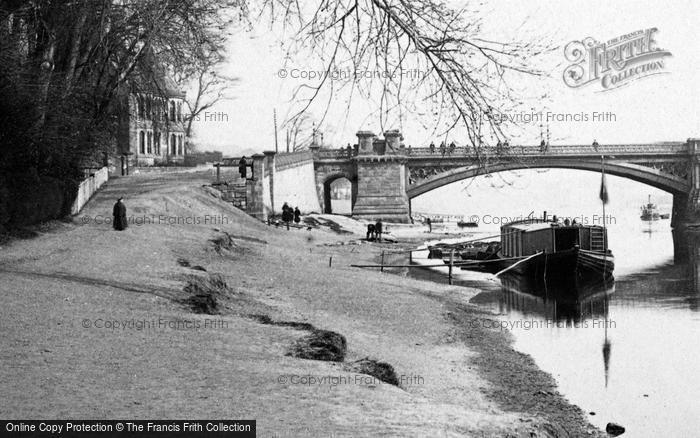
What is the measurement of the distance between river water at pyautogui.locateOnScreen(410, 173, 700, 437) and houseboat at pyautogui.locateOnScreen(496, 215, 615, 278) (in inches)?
52.2

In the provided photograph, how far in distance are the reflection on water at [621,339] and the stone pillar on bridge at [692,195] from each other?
1505 inches

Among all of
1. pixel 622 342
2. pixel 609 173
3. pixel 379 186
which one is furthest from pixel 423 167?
pixel 622 342

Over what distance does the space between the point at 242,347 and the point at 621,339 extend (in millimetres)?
12469

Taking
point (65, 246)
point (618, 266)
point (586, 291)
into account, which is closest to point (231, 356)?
point (65, 246)

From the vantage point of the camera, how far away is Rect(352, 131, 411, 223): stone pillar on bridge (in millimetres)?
74750

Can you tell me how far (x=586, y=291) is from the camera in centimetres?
3369

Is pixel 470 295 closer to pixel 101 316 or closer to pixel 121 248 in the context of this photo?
pixel 121 248

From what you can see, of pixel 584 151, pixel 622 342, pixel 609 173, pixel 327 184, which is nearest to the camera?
pixel 622 342

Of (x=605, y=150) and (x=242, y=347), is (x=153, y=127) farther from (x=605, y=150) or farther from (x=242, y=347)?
(x=605, y=150)

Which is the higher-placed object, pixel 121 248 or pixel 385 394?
pixel 121 248

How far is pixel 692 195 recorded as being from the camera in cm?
7812

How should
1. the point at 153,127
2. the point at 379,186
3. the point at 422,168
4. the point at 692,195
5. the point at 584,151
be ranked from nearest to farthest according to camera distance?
the point at 153,127, the point at 584,151, the point at 379,186, the point at 422,168, the point at 692,195

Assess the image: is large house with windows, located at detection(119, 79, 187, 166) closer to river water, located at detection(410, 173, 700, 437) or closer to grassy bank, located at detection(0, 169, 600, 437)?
grassy bank, located at detection(0, 169, 600, 437)

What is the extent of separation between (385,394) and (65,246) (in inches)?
543
